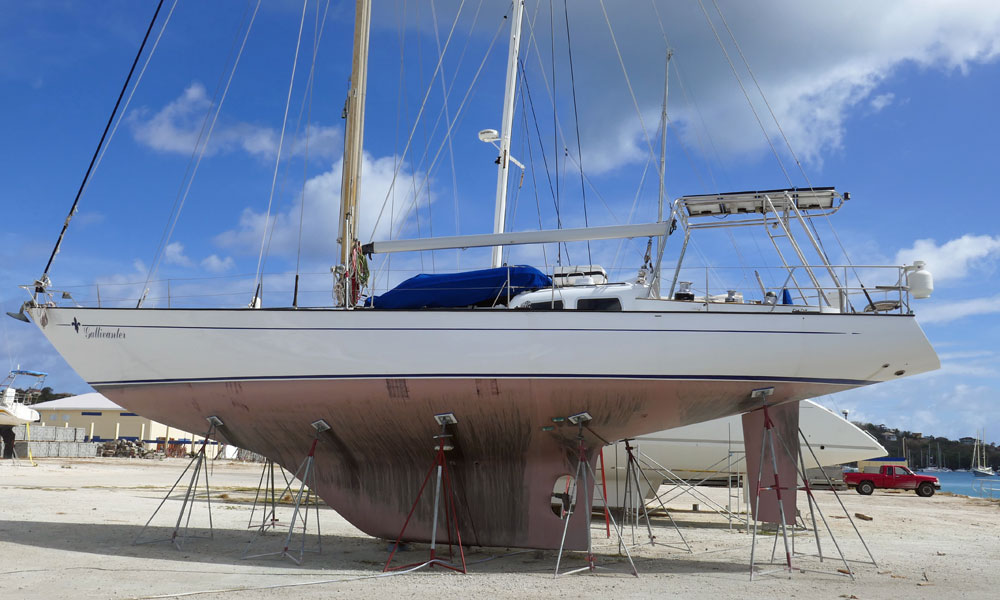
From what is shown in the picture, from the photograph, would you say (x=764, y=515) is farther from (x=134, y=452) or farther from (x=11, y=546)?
(x=134, y=452)

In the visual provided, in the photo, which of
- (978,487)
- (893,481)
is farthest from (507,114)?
(978,487)

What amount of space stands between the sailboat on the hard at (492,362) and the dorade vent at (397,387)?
0.08 ft

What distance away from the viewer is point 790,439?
8984 millimetres

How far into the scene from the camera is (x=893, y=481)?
83.9 ft

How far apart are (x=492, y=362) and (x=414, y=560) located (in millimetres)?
2616

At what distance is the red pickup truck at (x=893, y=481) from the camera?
25.1m

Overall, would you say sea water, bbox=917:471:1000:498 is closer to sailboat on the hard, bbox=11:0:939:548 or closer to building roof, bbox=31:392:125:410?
sailboat on the hard, bbox=11:0:939:548

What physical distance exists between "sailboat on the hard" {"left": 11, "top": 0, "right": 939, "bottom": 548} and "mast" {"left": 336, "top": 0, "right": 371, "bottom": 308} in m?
0.65

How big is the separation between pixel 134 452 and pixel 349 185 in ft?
105

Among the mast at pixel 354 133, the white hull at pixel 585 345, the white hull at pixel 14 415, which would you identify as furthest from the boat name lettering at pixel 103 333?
the white hull at pixel 14 415

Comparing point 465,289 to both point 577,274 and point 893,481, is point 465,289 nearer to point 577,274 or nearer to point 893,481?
point 577,274

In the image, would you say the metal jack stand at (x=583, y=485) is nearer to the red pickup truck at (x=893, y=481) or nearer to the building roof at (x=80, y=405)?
the red pickup truck at (x=893, y=481)

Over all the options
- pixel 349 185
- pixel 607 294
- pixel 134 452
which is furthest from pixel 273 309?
pixel 134 452

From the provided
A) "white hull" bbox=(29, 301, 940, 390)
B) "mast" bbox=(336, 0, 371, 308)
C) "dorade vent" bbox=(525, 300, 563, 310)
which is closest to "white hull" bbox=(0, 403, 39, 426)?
"mast" bbox=(336, 0, 371, 308)
